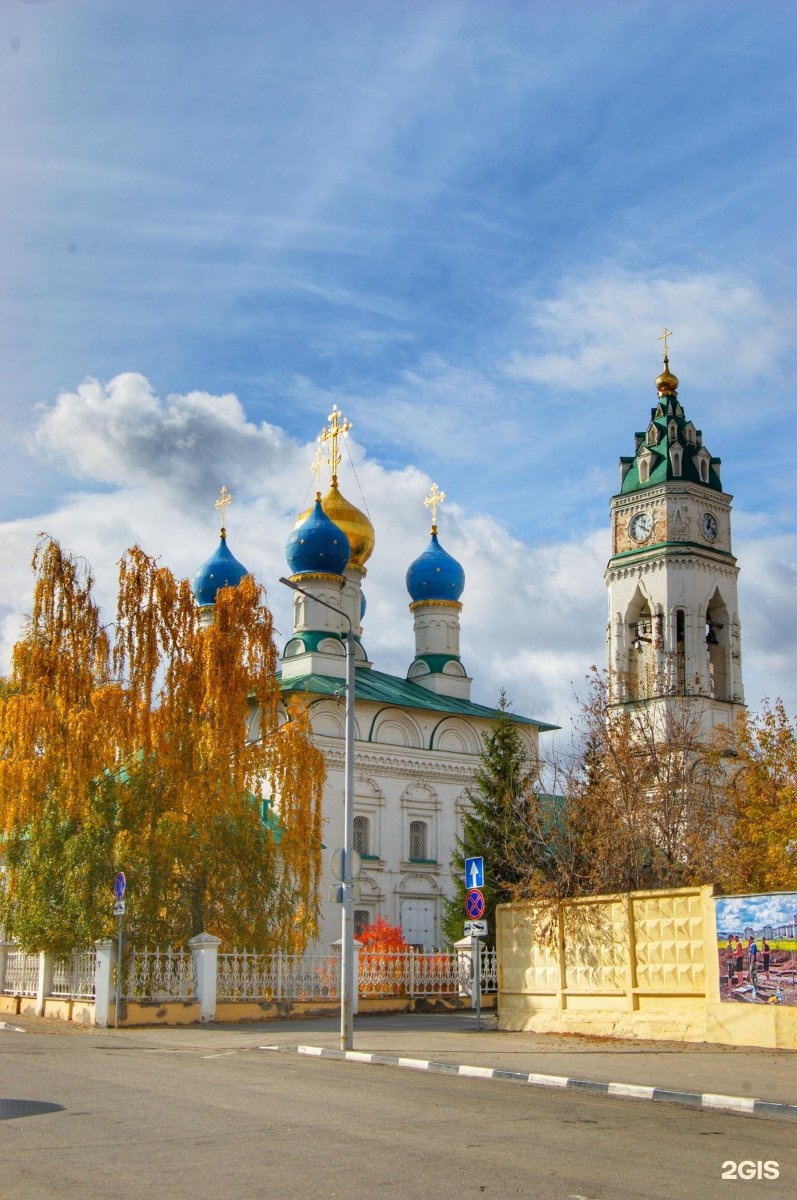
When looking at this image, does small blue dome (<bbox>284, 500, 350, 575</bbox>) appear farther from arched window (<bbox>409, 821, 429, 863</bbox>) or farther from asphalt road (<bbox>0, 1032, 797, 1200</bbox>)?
asphalt road (<bbox>0, 1032, 797, 1200</bbox>)

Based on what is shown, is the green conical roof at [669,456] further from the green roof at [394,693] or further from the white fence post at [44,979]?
the white fence post at [44,979]

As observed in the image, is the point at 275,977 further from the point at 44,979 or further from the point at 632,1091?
the point at 632,1091

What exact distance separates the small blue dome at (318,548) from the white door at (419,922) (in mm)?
10675

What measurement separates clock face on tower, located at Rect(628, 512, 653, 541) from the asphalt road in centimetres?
3286

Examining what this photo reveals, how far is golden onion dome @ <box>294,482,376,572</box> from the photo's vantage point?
149ft

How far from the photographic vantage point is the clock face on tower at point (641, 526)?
144ft

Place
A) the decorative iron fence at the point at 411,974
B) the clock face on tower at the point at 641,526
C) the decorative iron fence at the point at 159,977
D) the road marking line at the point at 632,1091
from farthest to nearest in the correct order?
1. the clock face on tower at the point at 641,526
2. the decorative iron fence at the point at 411,974
3. the decorative iron fence at the point at 159,977
4. the road marking line at the point at 632,1091

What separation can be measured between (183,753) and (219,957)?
366cm

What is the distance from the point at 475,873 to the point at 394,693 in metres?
21.7

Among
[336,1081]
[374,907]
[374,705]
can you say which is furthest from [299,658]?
[336,1081]

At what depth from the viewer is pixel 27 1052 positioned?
51.1ft

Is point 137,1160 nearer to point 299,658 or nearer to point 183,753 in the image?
point 183,753

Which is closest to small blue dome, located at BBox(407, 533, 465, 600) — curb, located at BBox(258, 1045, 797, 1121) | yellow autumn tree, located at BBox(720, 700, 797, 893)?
yellow autumn tree, located at BBox(720, 700, 797, 893)

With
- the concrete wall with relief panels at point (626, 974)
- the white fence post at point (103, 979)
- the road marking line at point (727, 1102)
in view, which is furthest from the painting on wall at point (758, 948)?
the white fence post at point (103, 979)
